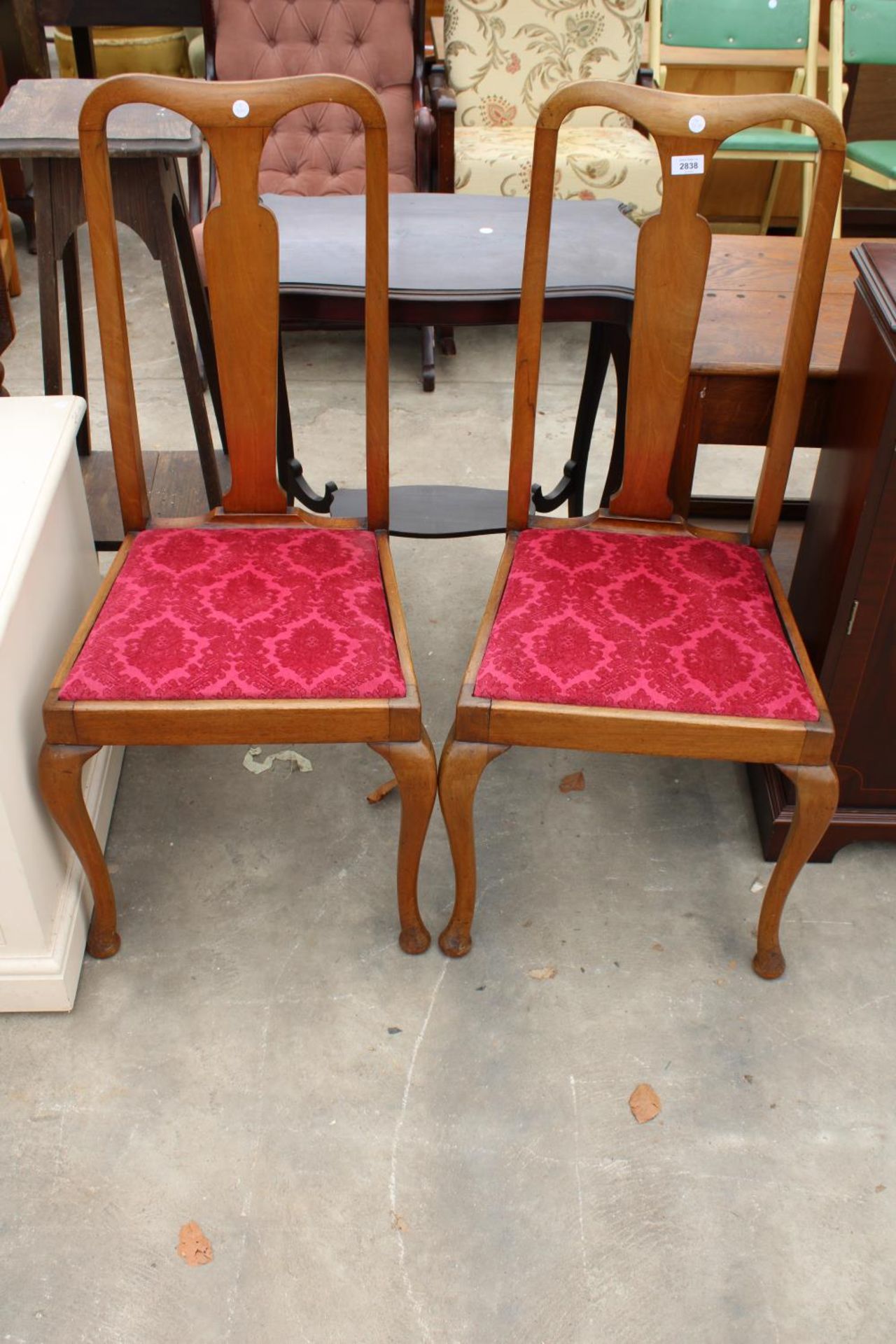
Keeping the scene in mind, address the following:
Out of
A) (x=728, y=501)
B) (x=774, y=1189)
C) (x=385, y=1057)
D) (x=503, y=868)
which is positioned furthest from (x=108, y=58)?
(x=774, y=1189)

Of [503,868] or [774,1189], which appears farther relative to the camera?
[503,868]

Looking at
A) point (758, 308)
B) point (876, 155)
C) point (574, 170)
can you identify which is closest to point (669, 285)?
point (758, 308)

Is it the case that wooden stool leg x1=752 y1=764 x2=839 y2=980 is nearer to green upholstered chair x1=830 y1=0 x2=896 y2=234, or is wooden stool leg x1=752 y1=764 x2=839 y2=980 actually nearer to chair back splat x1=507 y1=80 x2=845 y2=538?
chair back splat x1=507 y1=80 x2=845 y2=538

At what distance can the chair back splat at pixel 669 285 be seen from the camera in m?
1.66

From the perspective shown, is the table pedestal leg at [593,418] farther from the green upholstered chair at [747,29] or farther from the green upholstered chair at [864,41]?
the green upholstered chair at [864,41]


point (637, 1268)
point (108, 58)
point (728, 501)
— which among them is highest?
point (108, 58)

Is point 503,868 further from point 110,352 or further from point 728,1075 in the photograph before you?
point 110,352

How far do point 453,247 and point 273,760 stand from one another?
1.08m

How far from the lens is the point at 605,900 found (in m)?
1.97

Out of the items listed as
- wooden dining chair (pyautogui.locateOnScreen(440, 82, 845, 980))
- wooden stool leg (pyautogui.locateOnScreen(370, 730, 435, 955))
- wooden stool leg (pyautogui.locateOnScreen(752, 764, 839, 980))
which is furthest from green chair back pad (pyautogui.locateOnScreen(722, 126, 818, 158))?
wooden stool leg (pyautogui.locateOnScreen(370, 730, 435, 955))

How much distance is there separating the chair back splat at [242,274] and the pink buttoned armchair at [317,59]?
Answer: 5.85ft

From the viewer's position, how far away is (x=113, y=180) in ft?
6.93

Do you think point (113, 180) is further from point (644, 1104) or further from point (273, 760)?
point (644, 1104)

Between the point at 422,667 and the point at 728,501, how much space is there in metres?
0.82
